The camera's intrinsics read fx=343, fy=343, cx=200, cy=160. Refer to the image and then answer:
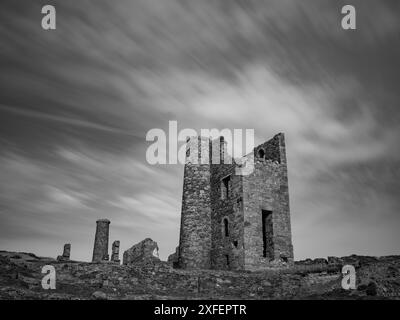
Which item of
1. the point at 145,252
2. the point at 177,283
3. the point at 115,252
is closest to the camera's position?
the point at 177,283

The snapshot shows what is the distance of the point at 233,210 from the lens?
1891cm

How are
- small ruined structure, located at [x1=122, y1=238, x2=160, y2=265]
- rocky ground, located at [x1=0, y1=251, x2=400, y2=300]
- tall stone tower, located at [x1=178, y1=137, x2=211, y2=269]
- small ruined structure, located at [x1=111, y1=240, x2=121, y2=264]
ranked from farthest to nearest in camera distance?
small ruined structure, located at [x1=111, y1=240, x2=121, y2=264] → small ruined structure, located at [x1=122, y1=238, x2=160, y2=265] → tall stone tower, located at [x1=178, y1=137, x2=211, y2=269] → rocky ground, located at [x1=0, y1=251, x2=400, y2=300]

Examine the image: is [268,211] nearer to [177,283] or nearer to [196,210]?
[196,210]

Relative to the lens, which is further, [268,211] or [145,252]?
[145,252]

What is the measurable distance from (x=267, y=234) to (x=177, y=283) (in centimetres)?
746

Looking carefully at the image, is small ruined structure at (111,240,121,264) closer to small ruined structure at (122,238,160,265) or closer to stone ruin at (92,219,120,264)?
stone ruin at (92,219,120,264)

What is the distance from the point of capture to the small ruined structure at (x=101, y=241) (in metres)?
27.9

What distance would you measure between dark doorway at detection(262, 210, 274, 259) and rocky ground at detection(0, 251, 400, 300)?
3.84 meters

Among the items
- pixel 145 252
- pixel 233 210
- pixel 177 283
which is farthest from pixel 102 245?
pixel 177 283

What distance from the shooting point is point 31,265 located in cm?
1169

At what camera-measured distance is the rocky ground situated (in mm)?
10149

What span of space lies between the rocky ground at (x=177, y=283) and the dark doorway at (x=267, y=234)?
384cm

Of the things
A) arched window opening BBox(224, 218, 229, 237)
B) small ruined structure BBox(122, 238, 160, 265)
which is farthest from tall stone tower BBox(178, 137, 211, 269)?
small ruined structure BBox(122, 238, 160, 265)
